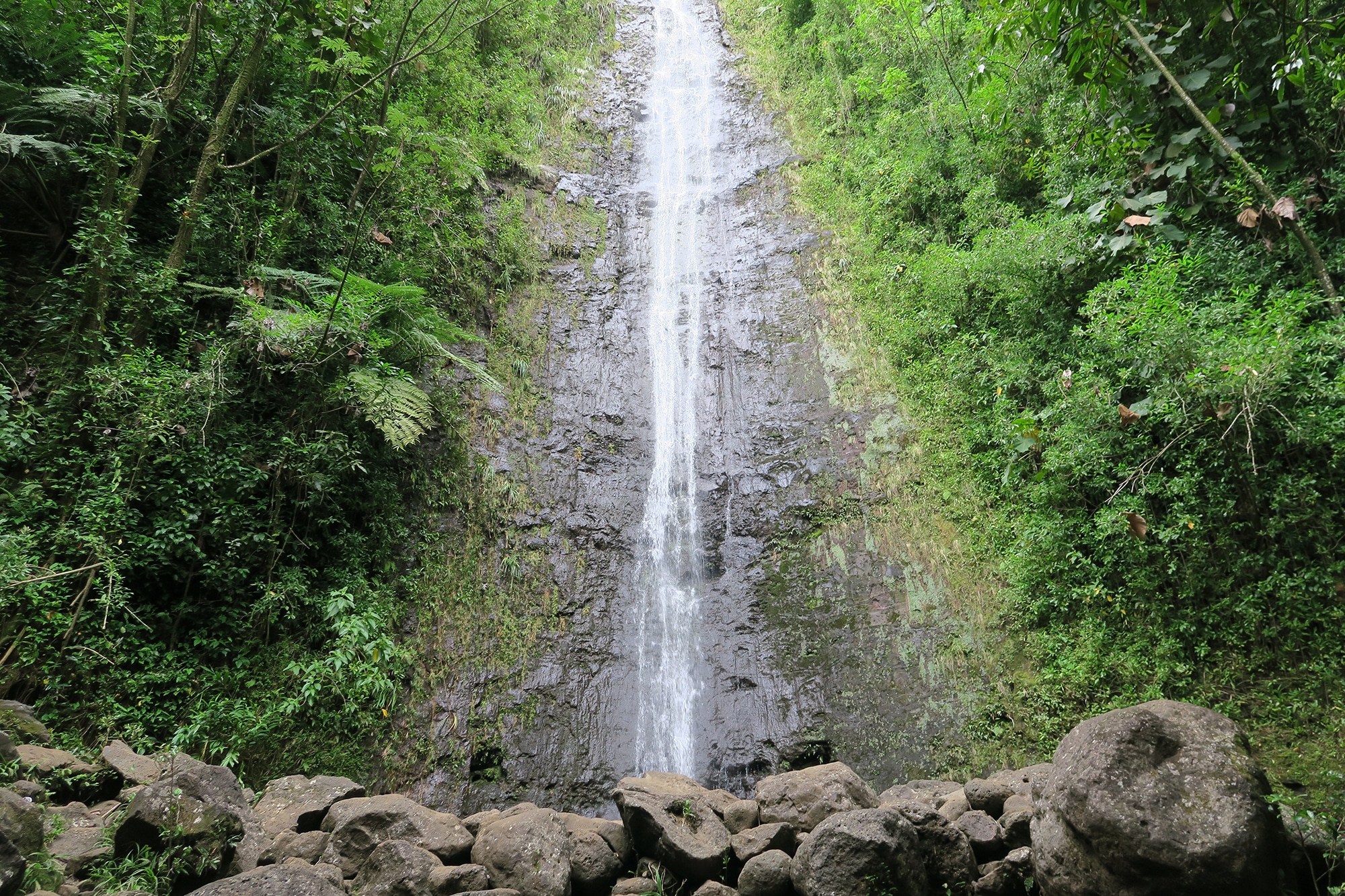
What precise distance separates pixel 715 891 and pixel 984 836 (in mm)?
1745

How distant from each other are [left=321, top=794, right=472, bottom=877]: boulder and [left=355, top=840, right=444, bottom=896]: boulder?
139 millimetres

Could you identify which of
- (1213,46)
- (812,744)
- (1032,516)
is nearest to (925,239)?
(1213,46)

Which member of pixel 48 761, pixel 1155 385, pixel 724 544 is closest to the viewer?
pixel 48 761

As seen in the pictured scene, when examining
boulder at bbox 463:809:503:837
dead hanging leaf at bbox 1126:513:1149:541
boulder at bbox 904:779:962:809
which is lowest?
boulder at bbox 463:809:503:837

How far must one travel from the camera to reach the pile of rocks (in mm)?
3312

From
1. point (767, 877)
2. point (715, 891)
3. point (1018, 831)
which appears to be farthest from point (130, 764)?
point (1018, 831)

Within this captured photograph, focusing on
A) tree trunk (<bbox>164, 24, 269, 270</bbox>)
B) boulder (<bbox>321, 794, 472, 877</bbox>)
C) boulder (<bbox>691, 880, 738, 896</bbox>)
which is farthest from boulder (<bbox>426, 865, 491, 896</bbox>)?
tree trunk (<bbox>164, 24, 269, 270</bbox>)

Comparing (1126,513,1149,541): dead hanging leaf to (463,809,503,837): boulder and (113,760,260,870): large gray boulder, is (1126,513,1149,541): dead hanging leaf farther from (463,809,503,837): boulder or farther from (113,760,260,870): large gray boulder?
(113,760,260,870): large gray boulder

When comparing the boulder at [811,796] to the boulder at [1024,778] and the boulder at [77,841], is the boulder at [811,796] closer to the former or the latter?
the boulder at [1024,778]

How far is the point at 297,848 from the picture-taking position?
165 inches

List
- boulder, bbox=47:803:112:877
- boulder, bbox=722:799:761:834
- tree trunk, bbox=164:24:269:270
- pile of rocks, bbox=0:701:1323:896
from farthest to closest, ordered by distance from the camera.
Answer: tree trunk, bbox=164:24:269:270 → boulder, bbox=722:799:761:834 → boulder, bbox=47:803:112:877 → pile of rocks, bbox=0:701:1323:896

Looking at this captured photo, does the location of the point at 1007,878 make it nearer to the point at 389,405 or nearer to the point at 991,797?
the point at 991,797

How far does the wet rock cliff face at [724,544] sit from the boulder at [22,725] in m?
2.85

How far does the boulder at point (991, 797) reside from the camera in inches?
182
